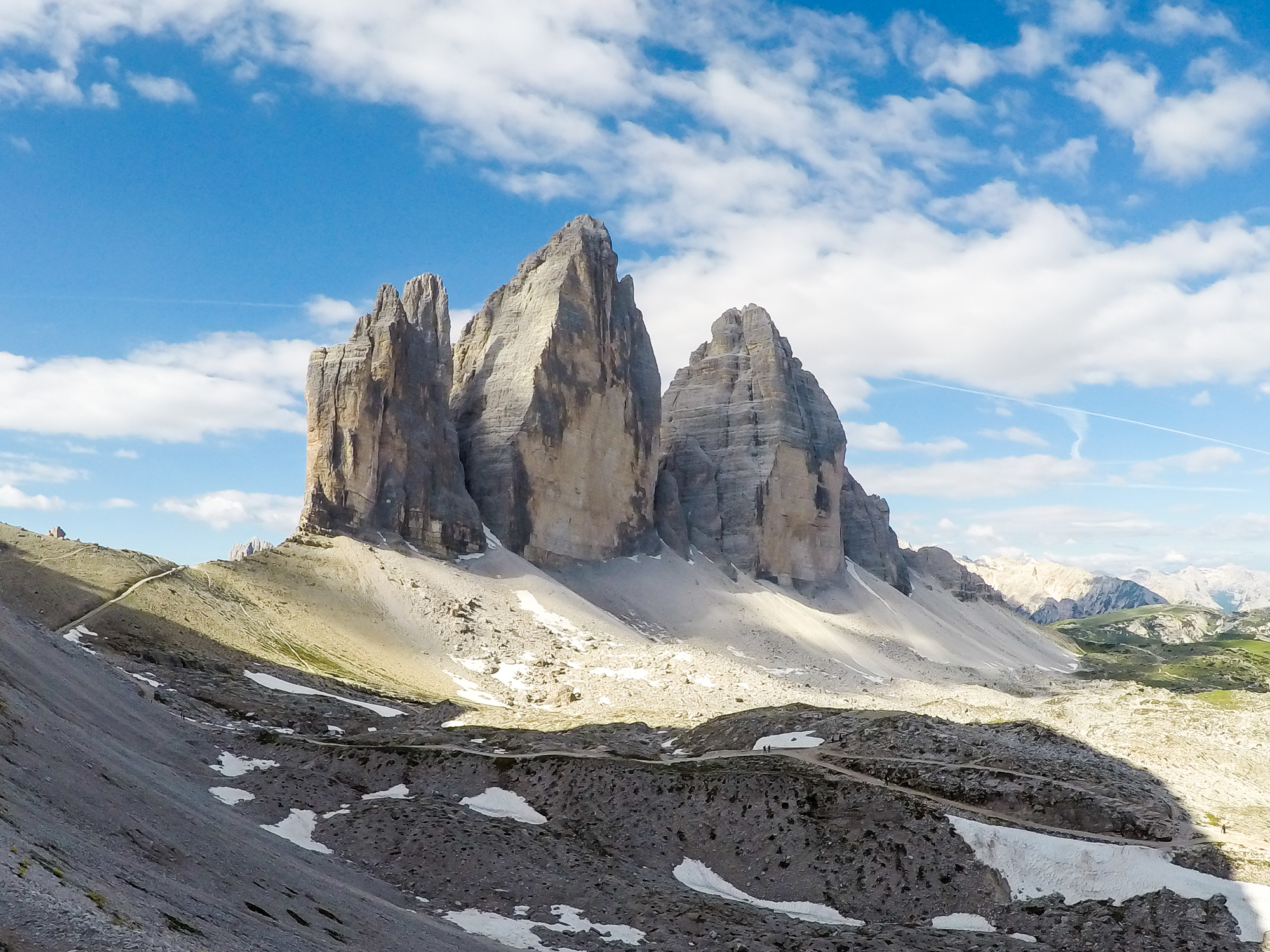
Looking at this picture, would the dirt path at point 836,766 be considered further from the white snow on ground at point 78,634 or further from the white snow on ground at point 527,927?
the white snow on ground at point 78,634

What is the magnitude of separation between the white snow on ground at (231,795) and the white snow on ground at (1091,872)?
2021 centimetres

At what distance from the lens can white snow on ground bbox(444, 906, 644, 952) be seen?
20.0 m

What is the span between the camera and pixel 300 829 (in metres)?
25.7

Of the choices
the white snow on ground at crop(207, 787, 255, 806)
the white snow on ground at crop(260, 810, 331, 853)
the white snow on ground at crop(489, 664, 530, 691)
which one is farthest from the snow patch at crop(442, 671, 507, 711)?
the white snow on ground at crop(260, 810, 331, 853)

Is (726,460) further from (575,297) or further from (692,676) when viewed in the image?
(692,676)

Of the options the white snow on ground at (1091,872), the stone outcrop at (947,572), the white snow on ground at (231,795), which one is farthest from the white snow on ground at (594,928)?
the stone outcrop at (947,572)

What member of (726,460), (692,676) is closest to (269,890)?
(692,676)

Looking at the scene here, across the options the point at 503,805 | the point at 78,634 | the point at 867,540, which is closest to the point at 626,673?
the point at 78,634

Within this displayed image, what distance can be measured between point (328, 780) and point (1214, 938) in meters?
24.4

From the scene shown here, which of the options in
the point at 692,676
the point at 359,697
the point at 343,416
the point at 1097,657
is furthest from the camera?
the point at 1097,657

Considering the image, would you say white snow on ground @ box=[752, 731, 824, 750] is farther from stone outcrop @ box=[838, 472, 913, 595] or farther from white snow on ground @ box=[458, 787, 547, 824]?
stone outcrop @ box=[838, 472, 913, 595]

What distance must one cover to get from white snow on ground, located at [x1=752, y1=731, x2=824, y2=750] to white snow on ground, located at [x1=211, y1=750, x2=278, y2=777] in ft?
54.8

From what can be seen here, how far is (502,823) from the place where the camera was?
26797 mm

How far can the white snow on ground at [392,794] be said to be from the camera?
29312 mm
